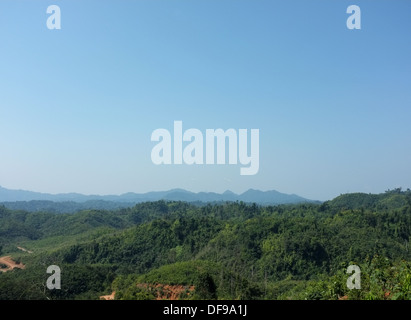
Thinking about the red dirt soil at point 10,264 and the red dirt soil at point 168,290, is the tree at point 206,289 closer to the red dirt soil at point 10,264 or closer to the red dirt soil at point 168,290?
the red dirt soil at point 168,290

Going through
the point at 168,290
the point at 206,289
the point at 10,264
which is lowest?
the point at 10,264

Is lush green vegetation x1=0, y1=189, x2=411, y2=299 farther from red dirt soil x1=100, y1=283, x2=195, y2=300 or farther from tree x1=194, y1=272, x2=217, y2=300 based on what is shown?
red dirt soil x1=100, y1=283, x2=195, y2=300

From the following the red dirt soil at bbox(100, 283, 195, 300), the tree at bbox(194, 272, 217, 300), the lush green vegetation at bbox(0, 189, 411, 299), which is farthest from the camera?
the lush green vegetation at bbox(0, 189, 411, 299)

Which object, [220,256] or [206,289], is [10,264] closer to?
[220,256]

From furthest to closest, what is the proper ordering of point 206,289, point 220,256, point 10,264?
point 10,264, point 220,256, point 206,289

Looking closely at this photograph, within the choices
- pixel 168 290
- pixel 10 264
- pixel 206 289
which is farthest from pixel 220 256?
pixel 10 264

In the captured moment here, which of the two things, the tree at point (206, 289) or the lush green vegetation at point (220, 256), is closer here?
the tree at point (206, 289)

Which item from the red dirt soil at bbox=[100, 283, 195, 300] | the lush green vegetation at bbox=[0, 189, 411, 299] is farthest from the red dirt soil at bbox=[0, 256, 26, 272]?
the red dirt soil at bbox=[100, 283, 195, 300]

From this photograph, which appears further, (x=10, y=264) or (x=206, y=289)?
(x=10, y=264)

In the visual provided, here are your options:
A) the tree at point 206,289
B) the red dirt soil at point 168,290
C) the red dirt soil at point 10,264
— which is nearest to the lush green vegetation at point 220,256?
the tree at point 206,289

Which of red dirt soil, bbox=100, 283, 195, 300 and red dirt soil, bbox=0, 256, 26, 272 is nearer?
red dirt soil, bbox=100, 283, 195, 300

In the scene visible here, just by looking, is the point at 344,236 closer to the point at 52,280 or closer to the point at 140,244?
the point at 140,244
